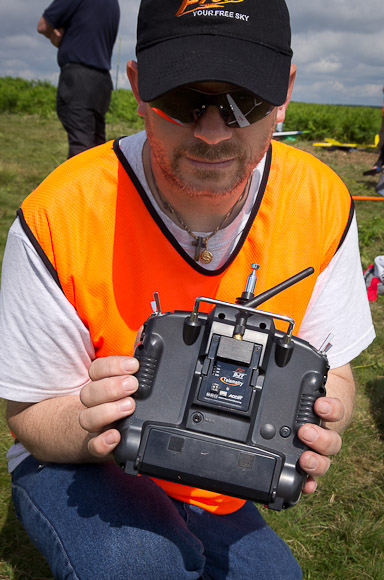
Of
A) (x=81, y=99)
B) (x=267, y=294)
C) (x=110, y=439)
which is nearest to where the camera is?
(x=110, y=439)

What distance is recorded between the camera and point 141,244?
178 cm

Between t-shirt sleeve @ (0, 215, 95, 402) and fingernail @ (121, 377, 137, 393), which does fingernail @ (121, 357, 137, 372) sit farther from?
t-shirt sleeve @ (0, 215, 95, 402)

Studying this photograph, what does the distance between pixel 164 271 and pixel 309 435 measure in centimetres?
73

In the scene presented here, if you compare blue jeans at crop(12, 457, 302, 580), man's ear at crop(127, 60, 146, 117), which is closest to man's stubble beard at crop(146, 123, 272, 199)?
man's ear at crop(127, 60, 146, 117)

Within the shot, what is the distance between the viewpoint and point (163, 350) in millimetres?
1439

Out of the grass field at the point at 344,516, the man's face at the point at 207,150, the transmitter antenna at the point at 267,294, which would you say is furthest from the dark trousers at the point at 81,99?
the transmitter antenna at the point at 267,294

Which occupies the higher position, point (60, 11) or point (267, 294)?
point (60, 11)

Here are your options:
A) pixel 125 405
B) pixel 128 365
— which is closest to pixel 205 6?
pixel 128 365

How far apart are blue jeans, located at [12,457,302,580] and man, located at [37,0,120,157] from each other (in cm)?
502

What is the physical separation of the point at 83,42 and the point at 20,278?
4.99m

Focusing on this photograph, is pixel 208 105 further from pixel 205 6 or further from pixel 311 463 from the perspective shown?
pixel 311 463

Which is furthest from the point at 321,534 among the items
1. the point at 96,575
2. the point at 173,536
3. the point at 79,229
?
the point at 79,229

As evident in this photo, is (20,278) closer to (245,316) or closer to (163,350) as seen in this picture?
(163,350)

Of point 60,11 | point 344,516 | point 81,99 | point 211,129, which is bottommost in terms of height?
point 344,516
